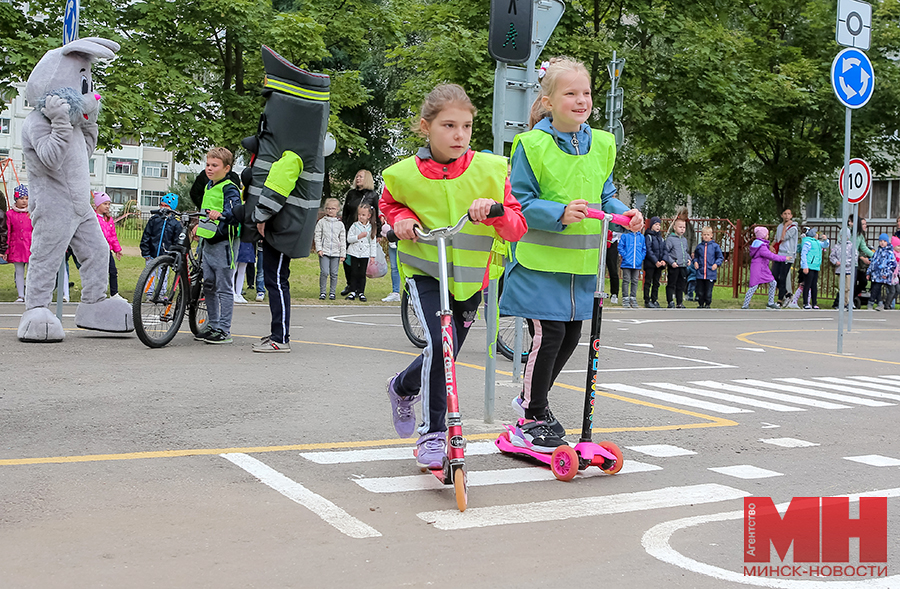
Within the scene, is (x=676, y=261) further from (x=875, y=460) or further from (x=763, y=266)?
(x=875, y=460)

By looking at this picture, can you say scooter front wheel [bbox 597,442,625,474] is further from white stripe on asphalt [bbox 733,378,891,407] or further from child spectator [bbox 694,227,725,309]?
child spectator [bbox 694,227,725,309]

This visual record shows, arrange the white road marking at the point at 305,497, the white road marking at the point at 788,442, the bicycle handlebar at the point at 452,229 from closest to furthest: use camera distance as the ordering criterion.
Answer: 1. the white road marking at the point at 305,497
2. the bicycle handlebar at the point at 452,229
3. the white road marking at the point at 788,442

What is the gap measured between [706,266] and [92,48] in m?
15.6

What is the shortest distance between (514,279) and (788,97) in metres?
22.5

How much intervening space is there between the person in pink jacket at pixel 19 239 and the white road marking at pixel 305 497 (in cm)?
1119

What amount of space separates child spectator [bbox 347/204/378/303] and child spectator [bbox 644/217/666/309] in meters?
5.92

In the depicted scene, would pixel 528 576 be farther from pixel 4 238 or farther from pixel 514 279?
pixel 4 238

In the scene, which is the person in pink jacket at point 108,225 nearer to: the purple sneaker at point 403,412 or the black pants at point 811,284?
the purple sneaker at point 403,412

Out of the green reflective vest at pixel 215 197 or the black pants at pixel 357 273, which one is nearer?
the green reflective vest at pixel 215 197

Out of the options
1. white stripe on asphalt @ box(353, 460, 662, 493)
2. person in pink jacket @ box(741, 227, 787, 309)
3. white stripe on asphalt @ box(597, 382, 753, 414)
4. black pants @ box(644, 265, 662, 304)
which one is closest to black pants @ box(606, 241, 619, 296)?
black pants @ box(644, 265, 662, 304)

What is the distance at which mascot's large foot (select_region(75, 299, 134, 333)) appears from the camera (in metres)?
10.4

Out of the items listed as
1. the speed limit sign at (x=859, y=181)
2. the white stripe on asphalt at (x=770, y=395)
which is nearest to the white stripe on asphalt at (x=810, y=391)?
the white stripe on asphalt at (x=770, y=395)

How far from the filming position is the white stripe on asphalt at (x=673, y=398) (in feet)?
25.6

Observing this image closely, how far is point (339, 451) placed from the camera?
5.67 m
